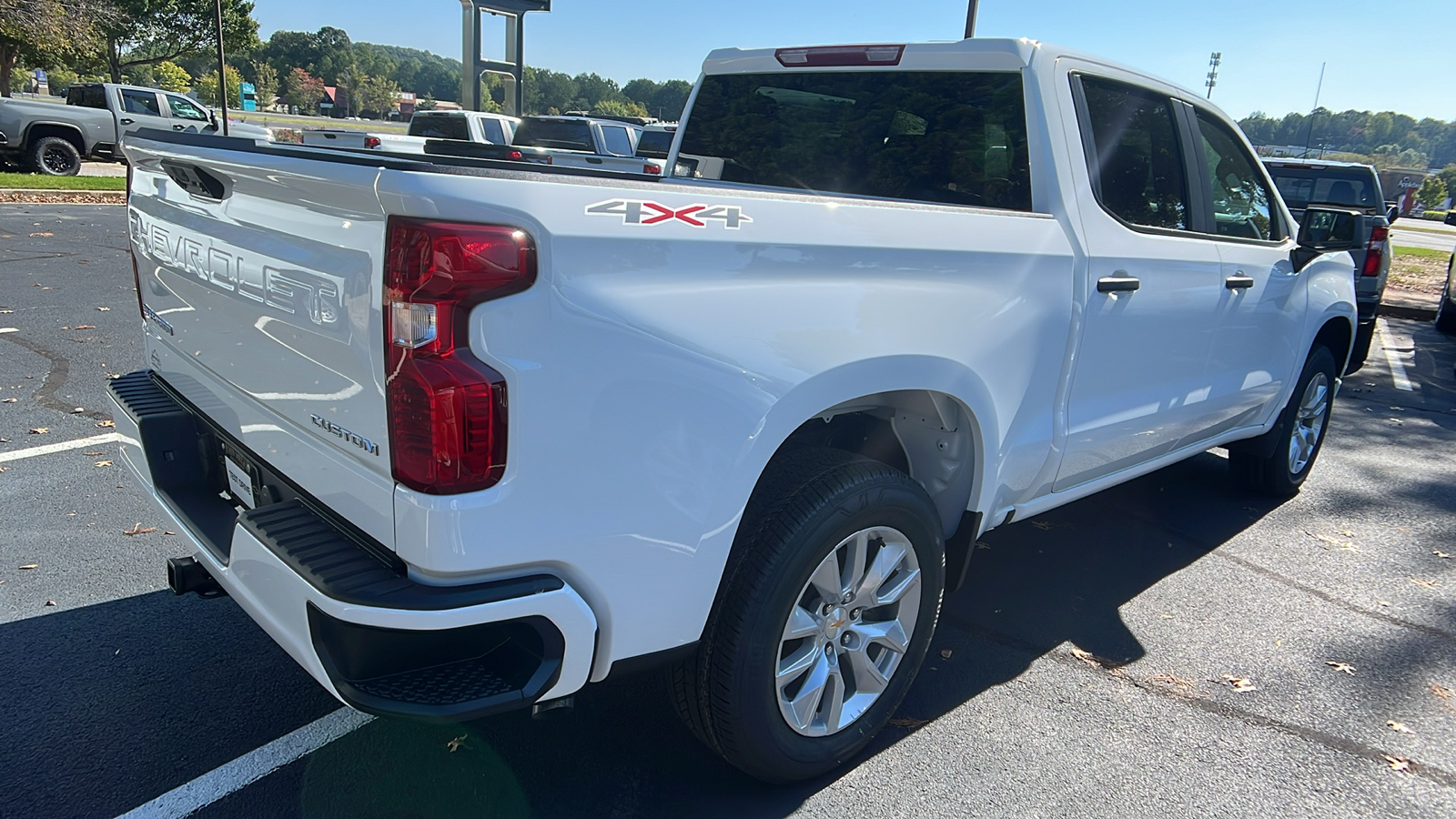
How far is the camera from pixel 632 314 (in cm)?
189

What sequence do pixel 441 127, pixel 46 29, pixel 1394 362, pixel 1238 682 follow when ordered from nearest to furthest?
pixel 1238 682
pixel 1394 362
pixel 441 127
pixel 46 29

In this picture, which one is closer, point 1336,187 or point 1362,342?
point 1362,342

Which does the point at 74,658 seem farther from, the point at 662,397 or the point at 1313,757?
the point at 1313,757

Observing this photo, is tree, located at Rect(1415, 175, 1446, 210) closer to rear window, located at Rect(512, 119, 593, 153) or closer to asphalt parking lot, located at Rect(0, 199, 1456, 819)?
rear window, located at Rect(512, 119, 593, 153)

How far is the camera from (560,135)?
17.5 m

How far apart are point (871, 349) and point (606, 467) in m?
0.81

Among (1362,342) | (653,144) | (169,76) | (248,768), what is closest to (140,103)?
(653,144)

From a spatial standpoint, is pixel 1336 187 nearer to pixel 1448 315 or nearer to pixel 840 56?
pixel 1448 315

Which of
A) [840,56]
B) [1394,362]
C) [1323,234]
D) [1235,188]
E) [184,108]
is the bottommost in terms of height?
[1394,362]

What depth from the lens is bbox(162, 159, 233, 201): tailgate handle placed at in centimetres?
230

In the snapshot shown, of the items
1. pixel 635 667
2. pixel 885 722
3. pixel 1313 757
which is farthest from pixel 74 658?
pixel 1313 757

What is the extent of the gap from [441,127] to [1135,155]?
55.8ft

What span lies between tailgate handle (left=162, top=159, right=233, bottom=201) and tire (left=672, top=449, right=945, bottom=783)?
4.91 ft

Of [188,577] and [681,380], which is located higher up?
[681,380]
